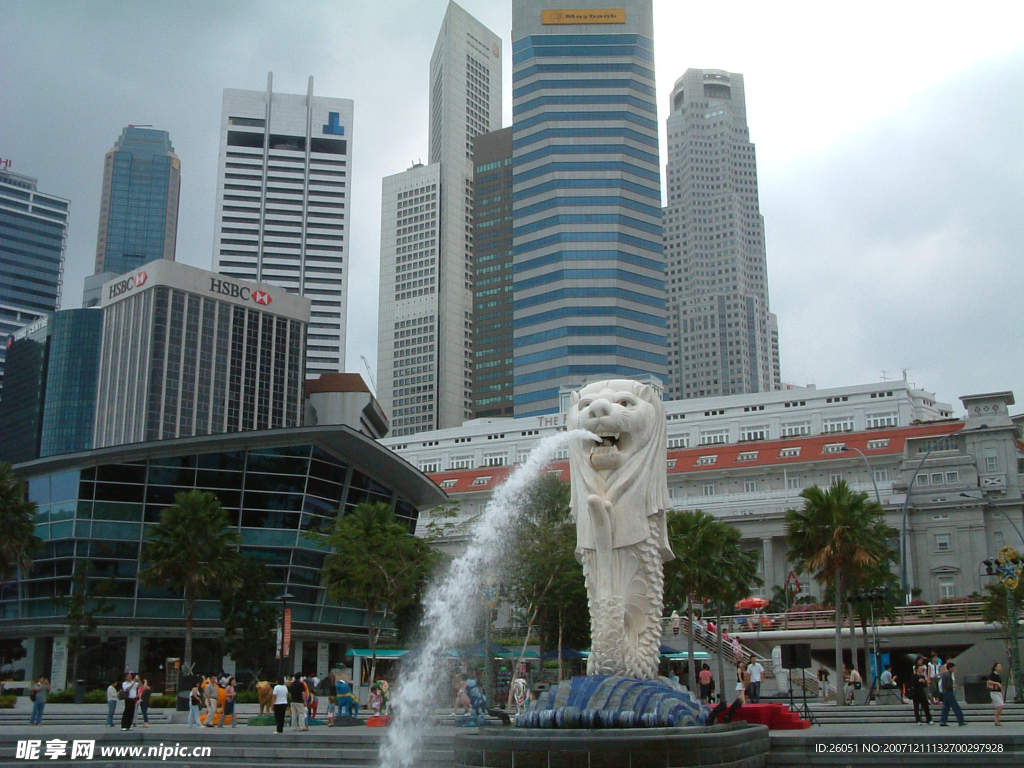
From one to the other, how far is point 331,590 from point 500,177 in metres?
147

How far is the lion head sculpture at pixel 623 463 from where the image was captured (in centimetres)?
1947

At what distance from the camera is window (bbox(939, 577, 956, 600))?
66062 millimetres

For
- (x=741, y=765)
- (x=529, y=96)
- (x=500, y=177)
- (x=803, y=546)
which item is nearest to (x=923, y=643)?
(x=803, y=546)

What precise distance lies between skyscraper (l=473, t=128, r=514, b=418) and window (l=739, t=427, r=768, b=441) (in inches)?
2888

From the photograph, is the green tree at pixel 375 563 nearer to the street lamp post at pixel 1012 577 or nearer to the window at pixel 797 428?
the street lamp post at pixel 1012 577

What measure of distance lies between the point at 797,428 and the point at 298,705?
79.9 metres

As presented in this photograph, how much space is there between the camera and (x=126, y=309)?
14588 centimetres

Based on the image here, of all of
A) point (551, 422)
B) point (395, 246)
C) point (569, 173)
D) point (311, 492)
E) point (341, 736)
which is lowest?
point (341, 736)

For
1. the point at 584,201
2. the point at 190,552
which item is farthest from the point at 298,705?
the point at 584,201

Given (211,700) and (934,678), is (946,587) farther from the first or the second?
(211,700)

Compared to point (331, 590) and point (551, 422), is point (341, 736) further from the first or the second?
point (551, 422)

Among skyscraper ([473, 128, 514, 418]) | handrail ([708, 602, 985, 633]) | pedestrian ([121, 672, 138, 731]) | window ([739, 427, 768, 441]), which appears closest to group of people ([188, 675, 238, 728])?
pedestrian ([121, 672, 138, 731])

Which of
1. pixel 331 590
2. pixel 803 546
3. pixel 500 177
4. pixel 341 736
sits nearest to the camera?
pixel 341 736

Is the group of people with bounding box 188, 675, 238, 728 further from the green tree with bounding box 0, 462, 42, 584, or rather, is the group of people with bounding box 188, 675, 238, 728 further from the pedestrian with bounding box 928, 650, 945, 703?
the pedestrian with bounding box 928, 650, 945, 703
